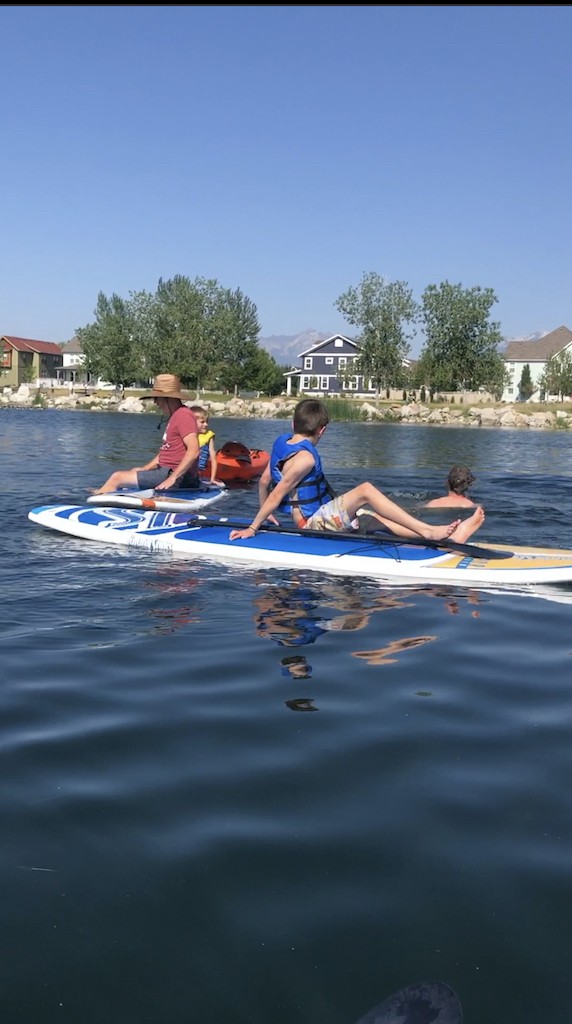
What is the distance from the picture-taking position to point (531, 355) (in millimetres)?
105812

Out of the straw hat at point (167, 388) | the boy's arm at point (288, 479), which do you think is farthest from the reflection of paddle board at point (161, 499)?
the boy's arm at point (288, 479)

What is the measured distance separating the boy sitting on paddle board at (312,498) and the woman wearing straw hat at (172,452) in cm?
283

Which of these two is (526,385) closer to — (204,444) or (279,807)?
(204,444)

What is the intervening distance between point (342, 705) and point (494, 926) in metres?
2.02

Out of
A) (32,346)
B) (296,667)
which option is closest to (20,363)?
(32,346)

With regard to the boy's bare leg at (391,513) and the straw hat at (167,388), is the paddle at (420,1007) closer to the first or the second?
the boy's bare leg at (391,513)

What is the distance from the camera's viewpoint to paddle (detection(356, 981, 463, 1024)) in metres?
2.35

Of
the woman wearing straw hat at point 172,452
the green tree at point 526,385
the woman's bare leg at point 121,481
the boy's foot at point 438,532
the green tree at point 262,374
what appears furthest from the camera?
the green tree at point 526,385

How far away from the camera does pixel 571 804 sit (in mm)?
3760

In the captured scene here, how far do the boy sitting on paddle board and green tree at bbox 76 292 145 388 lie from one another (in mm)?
78639

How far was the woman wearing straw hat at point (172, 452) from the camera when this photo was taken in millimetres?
11781

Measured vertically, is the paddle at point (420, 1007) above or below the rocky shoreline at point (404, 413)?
below

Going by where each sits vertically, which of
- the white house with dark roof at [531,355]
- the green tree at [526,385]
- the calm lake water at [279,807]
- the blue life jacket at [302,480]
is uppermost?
the white house with dark roof at [531,355]

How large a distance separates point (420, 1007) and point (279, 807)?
1336 millimetres
